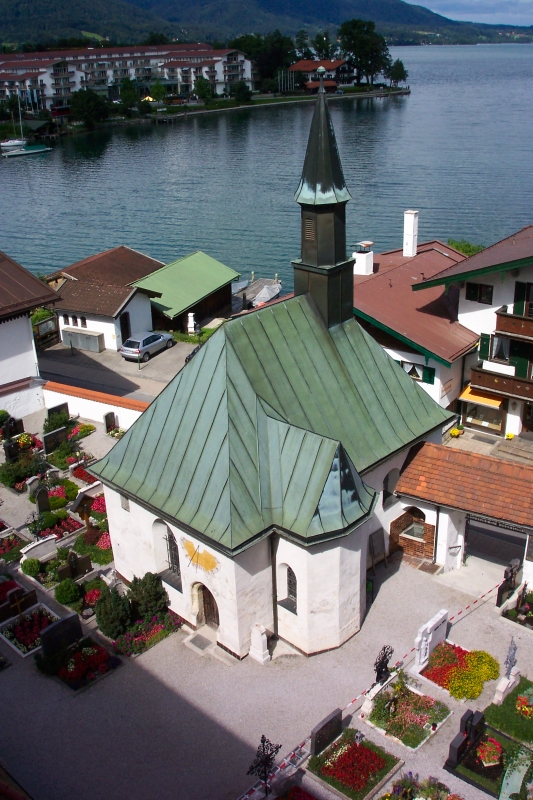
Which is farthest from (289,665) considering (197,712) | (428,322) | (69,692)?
(428,322)

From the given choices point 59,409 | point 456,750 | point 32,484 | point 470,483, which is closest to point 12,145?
point 59,409

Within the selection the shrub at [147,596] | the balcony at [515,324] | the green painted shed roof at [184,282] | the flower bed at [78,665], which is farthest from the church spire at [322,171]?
the green painted shed roof at [184,282]

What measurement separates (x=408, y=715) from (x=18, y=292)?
26.7m

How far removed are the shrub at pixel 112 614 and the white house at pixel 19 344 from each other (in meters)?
17.1

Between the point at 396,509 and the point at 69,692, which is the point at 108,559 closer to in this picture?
the point at 69,692

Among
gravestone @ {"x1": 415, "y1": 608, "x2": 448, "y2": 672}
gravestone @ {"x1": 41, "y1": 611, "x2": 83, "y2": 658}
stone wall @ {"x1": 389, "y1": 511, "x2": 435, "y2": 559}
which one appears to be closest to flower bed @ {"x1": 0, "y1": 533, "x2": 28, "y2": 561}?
gravestone @ {"x1": 41, "y1": 611, "x2": 83, "y2": 658}

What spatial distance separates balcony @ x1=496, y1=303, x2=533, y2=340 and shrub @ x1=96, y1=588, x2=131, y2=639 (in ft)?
67.7

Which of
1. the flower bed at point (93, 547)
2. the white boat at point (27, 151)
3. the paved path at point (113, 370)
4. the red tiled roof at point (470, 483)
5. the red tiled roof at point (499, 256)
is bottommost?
the paved path at point (113, 370)

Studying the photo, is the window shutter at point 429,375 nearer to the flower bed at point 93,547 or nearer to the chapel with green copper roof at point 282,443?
the chapel with green copper roof at point 282,443

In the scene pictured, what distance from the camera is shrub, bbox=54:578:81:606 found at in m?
25.2

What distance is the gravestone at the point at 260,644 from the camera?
74.8ft

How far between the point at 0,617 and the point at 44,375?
23894 mm

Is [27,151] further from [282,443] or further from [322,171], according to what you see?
[282,443]

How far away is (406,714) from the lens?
2092 cm
